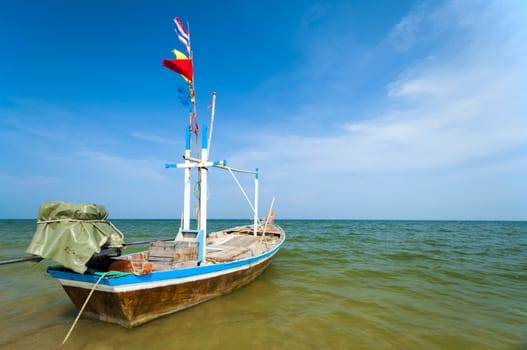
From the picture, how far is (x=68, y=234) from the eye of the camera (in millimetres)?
4867

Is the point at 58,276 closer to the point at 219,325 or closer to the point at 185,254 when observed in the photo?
the point at 185,254

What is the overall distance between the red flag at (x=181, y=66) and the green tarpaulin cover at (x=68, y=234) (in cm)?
514

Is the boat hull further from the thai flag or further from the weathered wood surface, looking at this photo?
the thai flag

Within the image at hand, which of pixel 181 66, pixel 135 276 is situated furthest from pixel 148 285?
pixel 181 66

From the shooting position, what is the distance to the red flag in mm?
7949

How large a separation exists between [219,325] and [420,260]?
13942 millimetres

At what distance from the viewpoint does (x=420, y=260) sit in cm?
1470

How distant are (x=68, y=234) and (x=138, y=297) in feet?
6.66

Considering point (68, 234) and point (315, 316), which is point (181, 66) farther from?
point (315, 316)

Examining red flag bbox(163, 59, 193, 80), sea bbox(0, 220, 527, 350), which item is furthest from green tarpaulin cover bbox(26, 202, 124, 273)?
red flag bbox(163, 59, 193, 80)

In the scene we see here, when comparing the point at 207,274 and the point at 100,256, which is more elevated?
the point at 100,256

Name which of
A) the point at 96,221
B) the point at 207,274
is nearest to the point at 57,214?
the point at 96,221

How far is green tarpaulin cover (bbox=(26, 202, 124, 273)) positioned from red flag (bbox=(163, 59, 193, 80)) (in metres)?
5.14

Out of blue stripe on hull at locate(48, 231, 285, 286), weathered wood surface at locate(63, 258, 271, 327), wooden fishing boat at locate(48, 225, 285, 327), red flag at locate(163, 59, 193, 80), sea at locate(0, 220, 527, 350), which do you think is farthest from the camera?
red flag at locate(163, 59, 193, 80)
